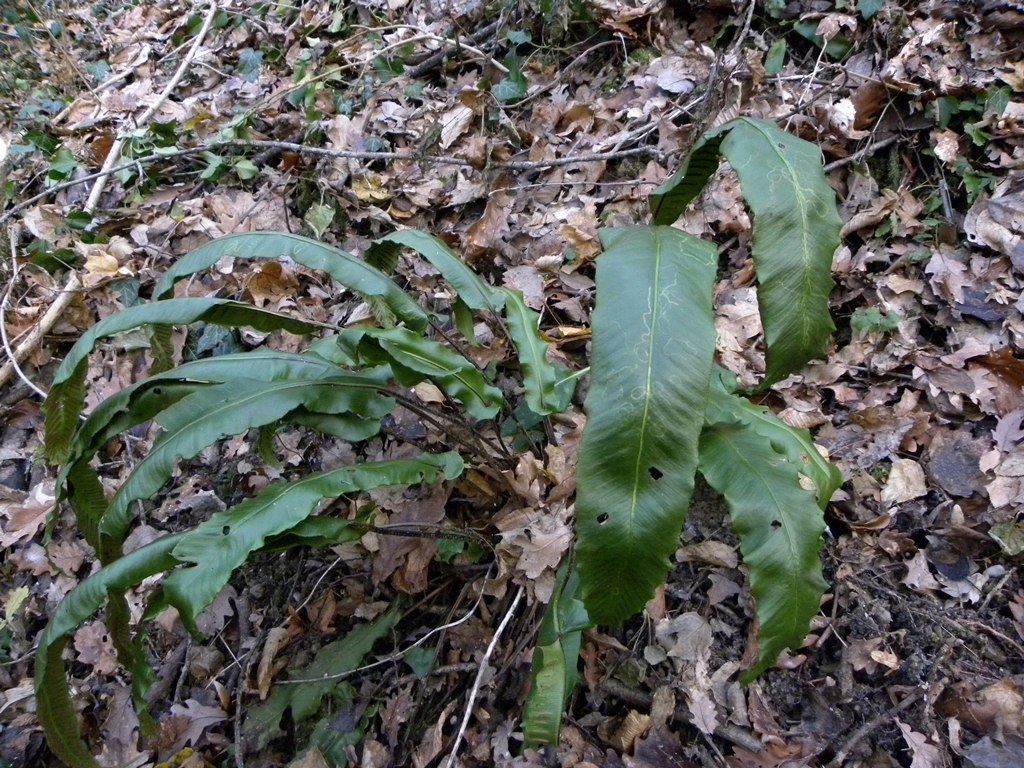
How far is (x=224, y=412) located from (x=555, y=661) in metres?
0.97

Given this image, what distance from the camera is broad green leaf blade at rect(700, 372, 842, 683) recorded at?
1.24 metres

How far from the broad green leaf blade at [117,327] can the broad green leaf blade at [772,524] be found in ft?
3.85

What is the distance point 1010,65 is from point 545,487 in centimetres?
226

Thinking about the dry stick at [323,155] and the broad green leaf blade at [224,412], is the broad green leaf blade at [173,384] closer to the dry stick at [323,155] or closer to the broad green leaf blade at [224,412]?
the broad green leaf blade at [224,412]

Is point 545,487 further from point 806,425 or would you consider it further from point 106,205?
point 106,205

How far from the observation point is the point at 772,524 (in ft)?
4.19

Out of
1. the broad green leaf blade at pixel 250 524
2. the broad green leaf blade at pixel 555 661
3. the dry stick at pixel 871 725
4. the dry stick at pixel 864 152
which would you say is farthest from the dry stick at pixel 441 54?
the dry stick at pixel 871 725

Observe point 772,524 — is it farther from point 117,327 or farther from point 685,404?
point 117,327

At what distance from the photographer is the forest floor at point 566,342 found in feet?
5.31

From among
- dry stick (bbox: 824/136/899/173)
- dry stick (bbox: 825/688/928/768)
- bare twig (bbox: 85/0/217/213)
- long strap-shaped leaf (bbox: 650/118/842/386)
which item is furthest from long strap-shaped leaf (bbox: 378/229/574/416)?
bare twig (bbox: 85/0/217/213)

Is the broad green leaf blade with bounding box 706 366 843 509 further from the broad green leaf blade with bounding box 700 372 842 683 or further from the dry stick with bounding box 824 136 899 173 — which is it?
the dry stick with bounding box 824 136 899 173

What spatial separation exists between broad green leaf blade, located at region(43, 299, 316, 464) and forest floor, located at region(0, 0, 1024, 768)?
0.60m

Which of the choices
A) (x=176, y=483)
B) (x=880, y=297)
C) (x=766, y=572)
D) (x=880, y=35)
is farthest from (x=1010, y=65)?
(x=176, y=483)

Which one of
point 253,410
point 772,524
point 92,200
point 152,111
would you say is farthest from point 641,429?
point 152,111
